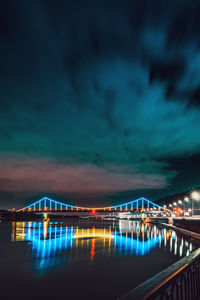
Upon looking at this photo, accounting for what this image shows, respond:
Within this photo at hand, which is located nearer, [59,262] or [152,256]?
[59,262]

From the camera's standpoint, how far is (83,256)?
1897 centimetres

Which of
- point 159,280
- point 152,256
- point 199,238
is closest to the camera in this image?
point 159,280

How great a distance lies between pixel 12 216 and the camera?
454ft

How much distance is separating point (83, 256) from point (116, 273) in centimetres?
636

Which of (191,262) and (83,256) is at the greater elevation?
(191,262)

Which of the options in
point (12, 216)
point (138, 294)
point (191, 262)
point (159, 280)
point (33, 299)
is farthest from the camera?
point (12, 216)

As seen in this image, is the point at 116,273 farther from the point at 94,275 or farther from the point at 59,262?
the point at 59,262

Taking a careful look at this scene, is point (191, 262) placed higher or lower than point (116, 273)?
higher

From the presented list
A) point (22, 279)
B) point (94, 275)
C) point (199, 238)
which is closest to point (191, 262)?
point (94, 275)

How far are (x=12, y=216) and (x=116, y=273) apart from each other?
140 meters

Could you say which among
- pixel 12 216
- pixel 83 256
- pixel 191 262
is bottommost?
pixel 12 216

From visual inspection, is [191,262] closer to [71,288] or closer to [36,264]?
[71,288]

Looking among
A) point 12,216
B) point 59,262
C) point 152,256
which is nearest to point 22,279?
point 59,262

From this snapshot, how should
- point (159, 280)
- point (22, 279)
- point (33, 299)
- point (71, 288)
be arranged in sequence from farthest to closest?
point (22, 279) < point (71, 288) < point (33, 299) < point (159, 280)
